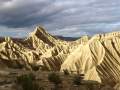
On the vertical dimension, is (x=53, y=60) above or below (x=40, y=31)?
below

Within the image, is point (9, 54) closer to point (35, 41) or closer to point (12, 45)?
point (12, 45)

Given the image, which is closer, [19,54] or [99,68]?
[99,68]

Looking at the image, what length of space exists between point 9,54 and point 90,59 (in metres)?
32.9

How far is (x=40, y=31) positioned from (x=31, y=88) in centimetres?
13803

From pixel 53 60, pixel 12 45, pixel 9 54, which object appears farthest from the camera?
pixel 12 45

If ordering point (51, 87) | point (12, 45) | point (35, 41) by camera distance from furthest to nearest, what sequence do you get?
point (35, 41) < point (12, 45) < point (51, 87)

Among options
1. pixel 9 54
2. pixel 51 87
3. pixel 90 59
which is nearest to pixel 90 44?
pixel 90 59

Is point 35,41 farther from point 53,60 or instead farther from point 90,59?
point 90,59

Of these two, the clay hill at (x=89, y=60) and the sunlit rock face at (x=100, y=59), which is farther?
the sunlit rock face at (x=100, y=59)

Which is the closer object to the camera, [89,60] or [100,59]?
[100,59]

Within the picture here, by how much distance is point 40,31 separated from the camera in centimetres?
17150

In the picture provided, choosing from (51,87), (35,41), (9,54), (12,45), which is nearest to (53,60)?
(9,54)

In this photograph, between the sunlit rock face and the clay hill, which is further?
the sunlit rock face

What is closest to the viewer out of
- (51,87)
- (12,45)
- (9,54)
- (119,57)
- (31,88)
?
(31,88)
